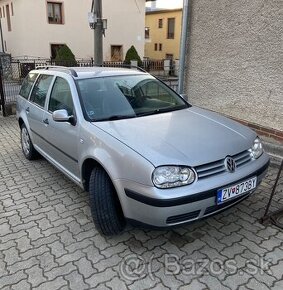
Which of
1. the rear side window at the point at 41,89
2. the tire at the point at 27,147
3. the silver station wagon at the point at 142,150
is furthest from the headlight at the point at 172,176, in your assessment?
the tire at the point at 27,147

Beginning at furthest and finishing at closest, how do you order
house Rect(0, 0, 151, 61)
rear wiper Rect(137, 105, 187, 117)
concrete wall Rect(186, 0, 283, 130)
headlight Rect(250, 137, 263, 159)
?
house Rect(0, 0, 151, 61) < concrete wall Rect(186, 0, 283, 130) < rear wiper Rect(137, 105, 187, 117) < headlight Rect(250, 137, 263, 159)

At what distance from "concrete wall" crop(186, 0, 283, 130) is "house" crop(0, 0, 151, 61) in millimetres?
17089

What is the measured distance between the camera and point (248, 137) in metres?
3.03

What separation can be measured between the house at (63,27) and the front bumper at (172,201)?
20299 mm

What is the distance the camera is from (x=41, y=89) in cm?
433

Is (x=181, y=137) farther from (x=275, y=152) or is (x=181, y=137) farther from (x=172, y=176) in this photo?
(x=275, y=152)

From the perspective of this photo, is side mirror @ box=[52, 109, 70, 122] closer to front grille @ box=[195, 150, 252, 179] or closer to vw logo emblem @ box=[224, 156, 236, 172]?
front grille @ box=[195, 150, 252, 179]

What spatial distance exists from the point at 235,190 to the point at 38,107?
9.40 ft

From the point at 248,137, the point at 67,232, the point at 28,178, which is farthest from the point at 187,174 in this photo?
the point at 28,178

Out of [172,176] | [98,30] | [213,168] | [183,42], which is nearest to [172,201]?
[172,176]

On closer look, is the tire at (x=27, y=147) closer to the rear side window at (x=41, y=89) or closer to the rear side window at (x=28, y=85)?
the rear side window at (x=28, y=85)

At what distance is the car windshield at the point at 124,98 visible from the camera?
3240 millimetres

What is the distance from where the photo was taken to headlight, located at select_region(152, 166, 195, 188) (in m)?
2.38

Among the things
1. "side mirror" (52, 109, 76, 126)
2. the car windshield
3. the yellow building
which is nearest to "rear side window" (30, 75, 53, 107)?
the car windshield
